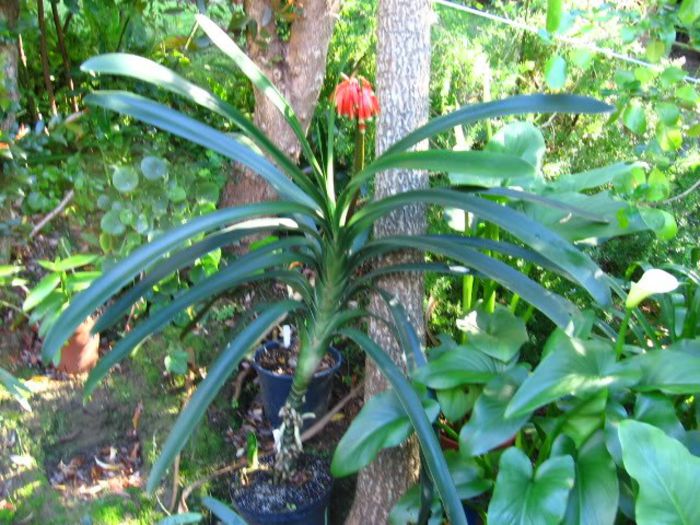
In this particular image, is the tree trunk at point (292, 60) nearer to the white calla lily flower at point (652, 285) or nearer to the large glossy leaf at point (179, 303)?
the large glossy leaf at point (179, 303)

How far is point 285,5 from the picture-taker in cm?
218

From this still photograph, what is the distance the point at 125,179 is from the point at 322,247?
32.1 inches

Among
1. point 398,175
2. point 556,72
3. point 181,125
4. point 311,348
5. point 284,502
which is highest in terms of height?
point 556,72

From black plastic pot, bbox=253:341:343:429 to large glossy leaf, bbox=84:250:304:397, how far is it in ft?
2.18

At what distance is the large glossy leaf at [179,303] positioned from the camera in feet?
4.51

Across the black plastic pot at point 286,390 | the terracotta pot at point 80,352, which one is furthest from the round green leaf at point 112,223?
the black plastic pot at point 286,390

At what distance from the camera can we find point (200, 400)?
4.34ft

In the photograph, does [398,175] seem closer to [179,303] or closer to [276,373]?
[179,303]

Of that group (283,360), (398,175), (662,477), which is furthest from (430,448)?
(283,360)

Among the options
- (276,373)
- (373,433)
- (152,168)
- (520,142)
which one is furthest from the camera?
(276,373)

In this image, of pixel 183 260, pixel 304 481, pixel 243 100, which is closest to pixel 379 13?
pixel 183 260

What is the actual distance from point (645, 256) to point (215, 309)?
1.44 meters

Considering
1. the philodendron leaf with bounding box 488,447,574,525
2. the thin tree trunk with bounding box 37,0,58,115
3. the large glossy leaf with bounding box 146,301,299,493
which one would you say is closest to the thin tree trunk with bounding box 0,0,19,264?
the thin tree trunk with bounding box 37,0,58,115

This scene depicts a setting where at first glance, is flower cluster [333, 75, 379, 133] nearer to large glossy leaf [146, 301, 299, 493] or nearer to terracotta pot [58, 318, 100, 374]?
large glossy leaf [146, 301, 299, 493]
